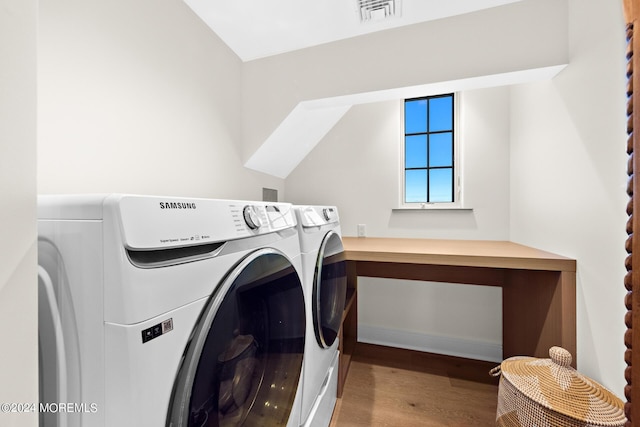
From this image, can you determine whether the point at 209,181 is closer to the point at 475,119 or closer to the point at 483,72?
the point at 483,72

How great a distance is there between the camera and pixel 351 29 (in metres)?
1.43

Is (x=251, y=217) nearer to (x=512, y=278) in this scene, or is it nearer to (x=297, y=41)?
(x=297, y=41)

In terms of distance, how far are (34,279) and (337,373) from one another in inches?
58.3

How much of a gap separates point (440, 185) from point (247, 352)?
6.42 feet

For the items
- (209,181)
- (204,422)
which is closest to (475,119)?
(209,181)

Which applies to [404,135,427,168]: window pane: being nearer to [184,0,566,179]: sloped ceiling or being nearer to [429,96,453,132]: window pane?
[429,96,453,132]: window pane

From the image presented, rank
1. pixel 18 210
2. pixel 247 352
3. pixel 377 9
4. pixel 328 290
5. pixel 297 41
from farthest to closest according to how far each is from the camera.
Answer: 1. pixel 297 41
2. pixel 377 9
3. pixel 328 290
4. pixel 247 352
5. pixel 18 210

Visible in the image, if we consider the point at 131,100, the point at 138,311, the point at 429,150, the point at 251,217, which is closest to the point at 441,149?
the point at 429,150

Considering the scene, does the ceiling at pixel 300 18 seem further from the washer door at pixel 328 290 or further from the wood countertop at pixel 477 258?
the wood countertop at pixel 477 258

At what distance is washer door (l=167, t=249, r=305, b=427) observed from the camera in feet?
1.43

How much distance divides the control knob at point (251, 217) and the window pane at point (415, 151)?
178 cm

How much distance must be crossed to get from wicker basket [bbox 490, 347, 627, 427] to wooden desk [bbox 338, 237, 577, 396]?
0.87ft

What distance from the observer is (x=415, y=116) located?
212cm

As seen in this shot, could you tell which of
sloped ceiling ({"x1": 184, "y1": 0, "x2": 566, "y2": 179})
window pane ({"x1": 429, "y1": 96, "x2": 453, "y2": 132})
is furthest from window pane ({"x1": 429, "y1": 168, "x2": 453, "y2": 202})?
sloped ceiling ({"x1": 184, "y1": 0, "x2": 566, "y2": 179})
